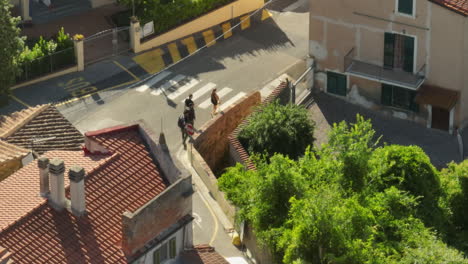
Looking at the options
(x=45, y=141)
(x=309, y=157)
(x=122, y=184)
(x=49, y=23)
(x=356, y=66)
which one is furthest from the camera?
(x=49, y=23)

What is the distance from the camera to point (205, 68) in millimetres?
75750

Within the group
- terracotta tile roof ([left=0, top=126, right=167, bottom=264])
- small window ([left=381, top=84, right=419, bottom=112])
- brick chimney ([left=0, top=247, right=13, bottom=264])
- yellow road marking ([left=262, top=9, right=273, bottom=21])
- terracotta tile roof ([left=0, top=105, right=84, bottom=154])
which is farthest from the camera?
yellow road marking ([left=262, top=9, right=273, bottom=21])

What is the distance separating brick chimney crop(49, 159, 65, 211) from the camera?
48.0 meters

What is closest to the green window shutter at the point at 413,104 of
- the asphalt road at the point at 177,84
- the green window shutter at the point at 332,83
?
the green window shutter at the point at 332,83


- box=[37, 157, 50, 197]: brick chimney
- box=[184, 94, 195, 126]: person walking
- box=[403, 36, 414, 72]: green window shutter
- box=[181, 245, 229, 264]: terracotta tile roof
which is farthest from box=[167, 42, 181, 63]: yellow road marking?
box=[37, 157, 50, 197]: brick chimney

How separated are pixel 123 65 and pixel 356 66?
14673 mm

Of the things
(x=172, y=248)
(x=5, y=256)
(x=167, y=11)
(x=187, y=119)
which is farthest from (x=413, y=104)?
(x=5, y=256)

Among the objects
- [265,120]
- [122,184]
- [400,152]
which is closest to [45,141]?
[122,184]

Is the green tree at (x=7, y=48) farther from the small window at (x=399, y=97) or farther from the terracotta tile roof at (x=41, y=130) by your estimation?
the small window at (x=399, y=97)

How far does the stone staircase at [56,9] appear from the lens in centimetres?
7994

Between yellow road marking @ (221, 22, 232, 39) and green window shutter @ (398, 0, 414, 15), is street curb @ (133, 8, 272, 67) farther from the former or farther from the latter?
green window shutter @ (398, 0, 414, 15)

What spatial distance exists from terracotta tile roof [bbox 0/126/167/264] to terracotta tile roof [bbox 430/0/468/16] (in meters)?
22.3

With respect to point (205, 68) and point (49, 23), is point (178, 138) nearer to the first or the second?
point (205, 68)

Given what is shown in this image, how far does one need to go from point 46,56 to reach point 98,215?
25.1 metres
